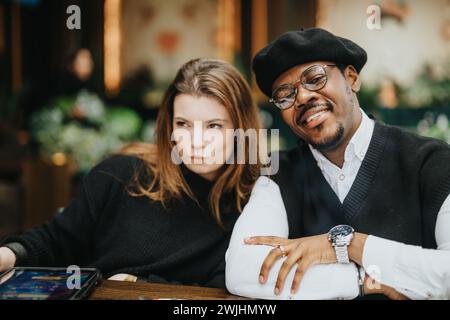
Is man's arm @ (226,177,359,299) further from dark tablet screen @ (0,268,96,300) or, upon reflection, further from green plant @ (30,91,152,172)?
green plant @ (30,91,152,172)

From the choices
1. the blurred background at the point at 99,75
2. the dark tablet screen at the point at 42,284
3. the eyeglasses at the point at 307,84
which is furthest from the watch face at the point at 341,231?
the blurred background at the point at 99,75

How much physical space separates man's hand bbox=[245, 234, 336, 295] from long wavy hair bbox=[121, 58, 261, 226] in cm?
→ 39

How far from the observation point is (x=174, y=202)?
5.67 feet

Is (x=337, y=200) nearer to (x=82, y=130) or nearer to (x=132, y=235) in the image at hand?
(x=132, y=235)

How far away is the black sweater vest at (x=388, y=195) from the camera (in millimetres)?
1343

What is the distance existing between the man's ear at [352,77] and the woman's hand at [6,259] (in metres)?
1.13

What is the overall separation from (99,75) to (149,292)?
10.3 ft

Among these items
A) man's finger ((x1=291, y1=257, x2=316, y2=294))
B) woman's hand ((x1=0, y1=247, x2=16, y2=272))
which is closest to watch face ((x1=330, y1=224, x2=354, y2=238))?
man's finger ((x1=291, y1=257, x2=316, y2=294))

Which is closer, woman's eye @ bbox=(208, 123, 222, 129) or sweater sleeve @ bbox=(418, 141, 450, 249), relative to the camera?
sweater sleeve @ bbox=(418, 141, 450, 249)

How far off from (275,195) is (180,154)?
0.36m

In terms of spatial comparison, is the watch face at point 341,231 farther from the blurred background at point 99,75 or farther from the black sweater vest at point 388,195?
the blurred background at point 99,75

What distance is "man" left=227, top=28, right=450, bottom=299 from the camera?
1223 millimetres

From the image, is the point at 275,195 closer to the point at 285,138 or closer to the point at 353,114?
the point at 353,114

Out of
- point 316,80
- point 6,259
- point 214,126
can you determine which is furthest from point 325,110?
point 6,259
